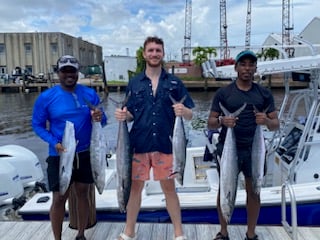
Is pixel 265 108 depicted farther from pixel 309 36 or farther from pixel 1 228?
pixel 309 36

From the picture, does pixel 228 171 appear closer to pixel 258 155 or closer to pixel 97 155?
pixel 258 155

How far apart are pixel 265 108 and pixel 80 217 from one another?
1.73 m

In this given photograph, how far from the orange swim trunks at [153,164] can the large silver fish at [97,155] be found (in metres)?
0.27

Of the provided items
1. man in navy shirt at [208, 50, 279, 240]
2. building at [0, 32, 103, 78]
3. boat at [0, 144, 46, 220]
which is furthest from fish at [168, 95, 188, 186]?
building at [0, 32, 103, 78]

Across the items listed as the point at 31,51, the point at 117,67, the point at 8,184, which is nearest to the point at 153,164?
the point at 8,184

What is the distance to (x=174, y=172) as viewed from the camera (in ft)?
9.48

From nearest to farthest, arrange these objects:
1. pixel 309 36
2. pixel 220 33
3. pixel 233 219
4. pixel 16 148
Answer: pixel 233 219, pixel 16 148, pixel 309 36, pixel 220 33

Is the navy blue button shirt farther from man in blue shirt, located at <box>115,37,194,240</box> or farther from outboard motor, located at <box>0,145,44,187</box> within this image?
outboard motor, located at <box>0,145,44,187</box>

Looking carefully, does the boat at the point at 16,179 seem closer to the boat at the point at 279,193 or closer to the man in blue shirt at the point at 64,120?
the boat at the point at 279,193

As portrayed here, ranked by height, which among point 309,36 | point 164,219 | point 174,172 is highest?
point 309,36

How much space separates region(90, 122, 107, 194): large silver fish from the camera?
2840 millimetres

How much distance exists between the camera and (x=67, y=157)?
9.08 feet

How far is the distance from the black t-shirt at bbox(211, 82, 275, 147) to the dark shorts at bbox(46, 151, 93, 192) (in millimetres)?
1083

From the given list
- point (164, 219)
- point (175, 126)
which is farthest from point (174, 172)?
point (164, 219)
